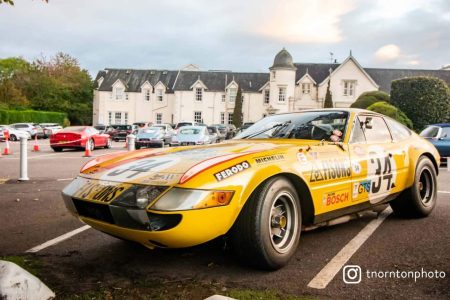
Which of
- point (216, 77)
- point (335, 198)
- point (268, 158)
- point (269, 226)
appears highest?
point (216, 77)

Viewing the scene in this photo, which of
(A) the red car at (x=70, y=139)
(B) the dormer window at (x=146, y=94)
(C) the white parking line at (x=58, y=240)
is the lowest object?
(C) the white parking line at (x=58, y=240)

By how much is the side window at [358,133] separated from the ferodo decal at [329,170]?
0.46 metres

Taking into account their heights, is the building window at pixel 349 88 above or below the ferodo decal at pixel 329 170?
above

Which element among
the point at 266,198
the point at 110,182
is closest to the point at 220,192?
the point at 266,198

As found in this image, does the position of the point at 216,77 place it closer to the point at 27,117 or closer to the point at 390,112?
the point at 27,117

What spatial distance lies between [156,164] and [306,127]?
1.91 meters

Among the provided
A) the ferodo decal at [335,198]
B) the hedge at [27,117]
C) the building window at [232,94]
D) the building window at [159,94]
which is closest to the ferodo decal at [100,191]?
the ferodo decal at [335,198]

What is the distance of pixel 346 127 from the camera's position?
14.4 ft

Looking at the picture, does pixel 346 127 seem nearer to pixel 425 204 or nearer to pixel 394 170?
pixel 394 170

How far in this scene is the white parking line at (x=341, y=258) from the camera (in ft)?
10.3

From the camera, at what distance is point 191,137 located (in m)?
19.2

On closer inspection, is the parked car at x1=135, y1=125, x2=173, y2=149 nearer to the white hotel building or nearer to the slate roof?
the white hotel building

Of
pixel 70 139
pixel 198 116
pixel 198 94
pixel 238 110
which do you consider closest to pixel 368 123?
pixel 70 139

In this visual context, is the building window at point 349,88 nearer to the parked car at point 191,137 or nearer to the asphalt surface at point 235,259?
the parked car at point 191,137
